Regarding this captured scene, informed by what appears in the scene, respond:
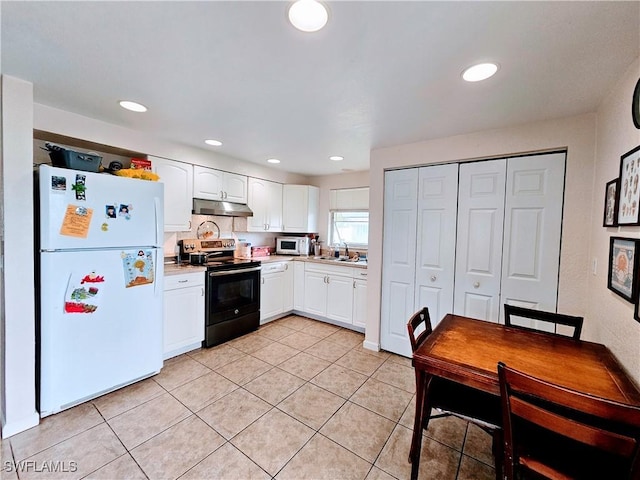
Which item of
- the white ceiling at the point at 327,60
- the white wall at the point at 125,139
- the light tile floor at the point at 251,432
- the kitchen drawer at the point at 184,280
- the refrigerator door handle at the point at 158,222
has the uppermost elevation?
the white ceiling at the point at 327,60

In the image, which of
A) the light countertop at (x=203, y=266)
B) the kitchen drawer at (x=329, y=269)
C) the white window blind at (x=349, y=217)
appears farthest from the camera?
the white window blind at (x=349, y=217)

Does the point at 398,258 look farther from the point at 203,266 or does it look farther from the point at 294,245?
the point at 203,266

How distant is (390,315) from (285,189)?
2.51 m

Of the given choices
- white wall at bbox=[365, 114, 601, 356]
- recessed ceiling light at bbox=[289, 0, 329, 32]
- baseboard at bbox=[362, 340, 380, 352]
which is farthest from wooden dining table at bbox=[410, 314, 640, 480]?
recessed ceiling light at bbox=[289, 0, 329, 32]

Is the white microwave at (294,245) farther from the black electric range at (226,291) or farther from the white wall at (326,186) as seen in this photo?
the black electric range at (226,291)

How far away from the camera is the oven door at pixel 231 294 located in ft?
9.75

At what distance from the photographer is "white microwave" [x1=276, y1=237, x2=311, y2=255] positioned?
14.2 feet

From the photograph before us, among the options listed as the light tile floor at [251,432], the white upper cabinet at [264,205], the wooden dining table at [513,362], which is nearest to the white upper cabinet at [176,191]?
the white upper cabinet at [264,205]

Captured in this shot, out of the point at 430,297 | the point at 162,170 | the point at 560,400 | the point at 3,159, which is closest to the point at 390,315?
the point at 430,297

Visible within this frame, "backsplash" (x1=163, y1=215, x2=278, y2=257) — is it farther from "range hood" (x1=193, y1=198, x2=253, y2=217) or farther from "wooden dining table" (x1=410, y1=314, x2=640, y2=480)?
"wooden dining table" (x1=410, y1=314, x2=640, y2=480)

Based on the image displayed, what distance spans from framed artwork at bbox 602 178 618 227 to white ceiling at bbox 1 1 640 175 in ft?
1.94

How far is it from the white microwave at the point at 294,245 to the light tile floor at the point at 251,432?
1.99 metres

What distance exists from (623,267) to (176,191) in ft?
11.7

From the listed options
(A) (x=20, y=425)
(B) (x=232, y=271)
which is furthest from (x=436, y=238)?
(A) (x=20, y=425)
